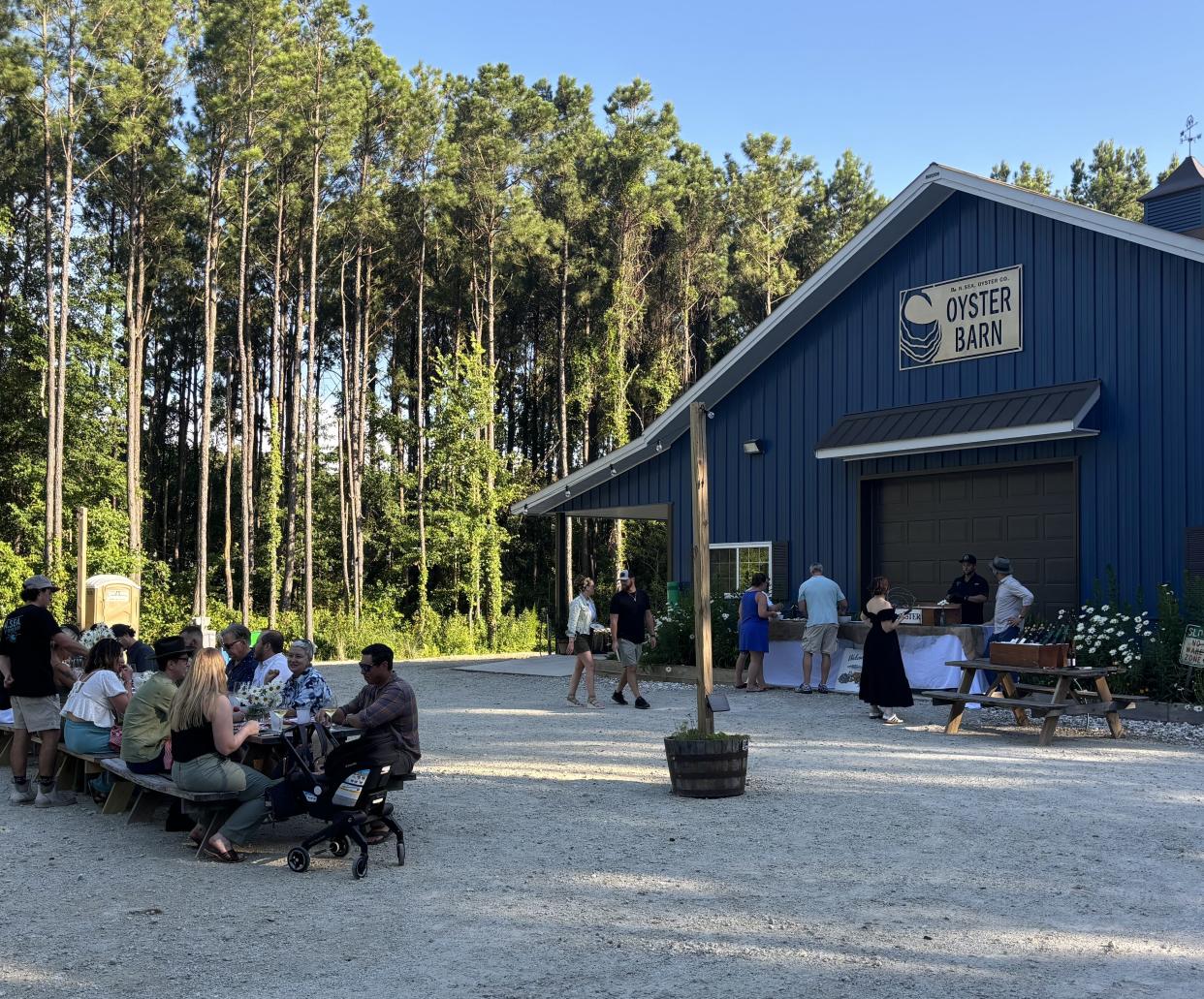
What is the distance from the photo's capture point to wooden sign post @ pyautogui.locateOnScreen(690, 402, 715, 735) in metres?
9.27

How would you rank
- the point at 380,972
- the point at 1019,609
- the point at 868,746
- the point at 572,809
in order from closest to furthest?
1. the point at 380,972
2. the point at 572,809
3. the point at 868,746
4. the point at 1019,609

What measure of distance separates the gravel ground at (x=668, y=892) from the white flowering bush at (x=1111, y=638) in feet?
10.7

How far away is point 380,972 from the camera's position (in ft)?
17.1

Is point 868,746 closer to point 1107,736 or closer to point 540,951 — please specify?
point 1107,736

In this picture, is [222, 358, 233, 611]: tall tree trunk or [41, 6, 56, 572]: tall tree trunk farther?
[222, 358, 233, 611]: tall tree trunk

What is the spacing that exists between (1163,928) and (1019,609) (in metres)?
8.43

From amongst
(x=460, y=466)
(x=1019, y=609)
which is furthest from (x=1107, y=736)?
(x=460, y=466)

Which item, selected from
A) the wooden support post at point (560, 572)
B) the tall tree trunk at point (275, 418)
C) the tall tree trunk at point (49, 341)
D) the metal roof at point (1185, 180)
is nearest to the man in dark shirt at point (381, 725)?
the metal roof at point (1185, 180)

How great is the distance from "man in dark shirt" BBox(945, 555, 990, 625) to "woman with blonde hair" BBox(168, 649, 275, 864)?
1057cm

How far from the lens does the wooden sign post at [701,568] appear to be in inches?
365

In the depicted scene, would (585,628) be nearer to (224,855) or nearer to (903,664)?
(903,664)

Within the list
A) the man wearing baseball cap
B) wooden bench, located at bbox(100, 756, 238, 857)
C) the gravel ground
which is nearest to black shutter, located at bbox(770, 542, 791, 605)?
the gravel ground

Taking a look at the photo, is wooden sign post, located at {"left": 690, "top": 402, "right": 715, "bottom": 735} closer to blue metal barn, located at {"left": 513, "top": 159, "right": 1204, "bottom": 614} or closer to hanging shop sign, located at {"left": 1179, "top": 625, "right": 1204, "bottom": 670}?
hanging shop sign, located at {"left": 1179, "top": 625, "right": 1204, "bottom": 670}

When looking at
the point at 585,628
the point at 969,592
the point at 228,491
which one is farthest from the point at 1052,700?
the point at 228,491
